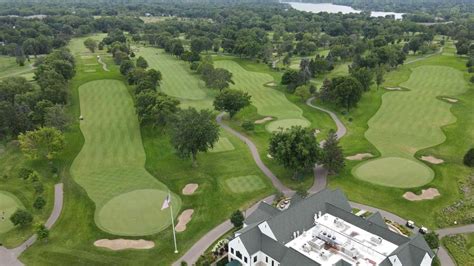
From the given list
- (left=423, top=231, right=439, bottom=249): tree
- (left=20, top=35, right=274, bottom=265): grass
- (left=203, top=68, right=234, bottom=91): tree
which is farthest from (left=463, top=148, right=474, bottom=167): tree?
(left=203, top=68, right=234, bottom=91): tree

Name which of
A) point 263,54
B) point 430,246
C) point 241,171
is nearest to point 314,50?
point 263,54

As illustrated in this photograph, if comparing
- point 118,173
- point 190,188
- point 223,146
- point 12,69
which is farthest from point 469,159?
point 12,69

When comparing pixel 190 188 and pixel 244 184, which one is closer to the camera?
pixel 190 188

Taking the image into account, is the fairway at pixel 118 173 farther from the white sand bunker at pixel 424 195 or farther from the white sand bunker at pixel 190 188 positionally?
A: the white sand bunker at pixel 424 195

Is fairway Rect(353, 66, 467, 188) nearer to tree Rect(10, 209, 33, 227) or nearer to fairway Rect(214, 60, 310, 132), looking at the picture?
fairway Rect(214, 60, 310, 132)

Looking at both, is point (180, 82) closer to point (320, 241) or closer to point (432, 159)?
point (432, 159)
